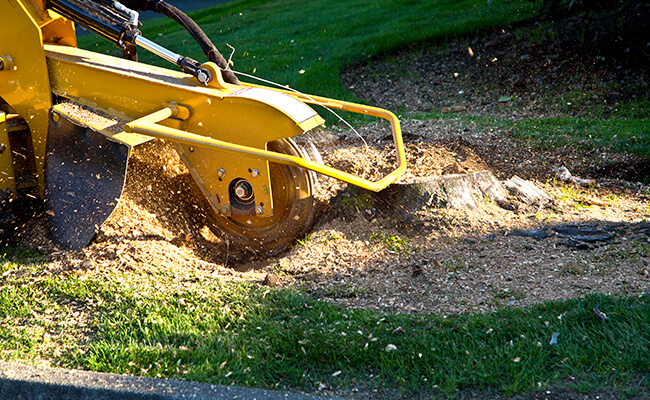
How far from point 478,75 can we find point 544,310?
16.6ft

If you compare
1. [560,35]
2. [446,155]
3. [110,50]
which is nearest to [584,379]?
[446,155]

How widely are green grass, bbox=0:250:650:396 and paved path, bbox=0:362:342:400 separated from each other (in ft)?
0.33

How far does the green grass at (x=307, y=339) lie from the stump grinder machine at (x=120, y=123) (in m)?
0.65

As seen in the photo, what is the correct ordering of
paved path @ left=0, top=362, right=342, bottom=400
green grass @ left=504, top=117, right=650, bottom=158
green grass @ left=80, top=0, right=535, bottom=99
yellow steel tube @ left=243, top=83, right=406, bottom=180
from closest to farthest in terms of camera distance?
1. paved path @ left=0, top=362, right=342, bottom=400
2. yellow steel tube @ left=243, top=83, right=406, bottom=180
3. green grass @ left=504, top=117, right=650, bottom=158
4. green grass @ left=80, top=0, right=535, bottom=99

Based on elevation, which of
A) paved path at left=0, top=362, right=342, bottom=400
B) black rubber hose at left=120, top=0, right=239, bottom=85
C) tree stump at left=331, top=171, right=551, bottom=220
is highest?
black rubber hose at left=120, top=0, right=239, bottom=85

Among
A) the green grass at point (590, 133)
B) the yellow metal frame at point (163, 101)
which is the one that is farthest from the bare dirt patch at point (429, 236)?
the yellow metal frame at point (163, 101)

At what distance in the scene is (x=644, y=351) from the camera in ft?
8.57

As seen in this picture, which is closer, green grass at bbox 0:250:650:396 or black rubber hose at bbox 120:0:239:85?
green grass at bbox 0:250:650:396

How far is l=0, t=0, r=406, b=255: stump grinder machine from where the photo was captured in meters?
3.58

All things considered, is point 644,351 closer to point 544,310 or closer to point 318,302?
point 544,310

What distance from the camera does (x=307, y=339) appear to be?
2.88m

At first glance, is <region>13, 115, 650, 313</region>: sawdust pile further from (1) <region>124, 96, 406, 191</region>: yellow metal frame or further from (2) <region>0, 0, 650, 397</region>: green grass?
(1) <region>124, 96, 406, 191</region>: yellow metal frame

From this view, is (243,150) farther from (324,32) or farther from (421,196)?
(324,32)

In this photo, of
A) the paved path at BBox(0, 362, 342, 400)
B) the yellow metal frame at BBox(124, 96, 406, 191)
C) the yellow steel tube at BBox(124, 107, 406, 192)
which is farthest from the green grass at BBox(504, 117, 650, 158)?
the paved path at BBox(0, 362, 342, 400)
